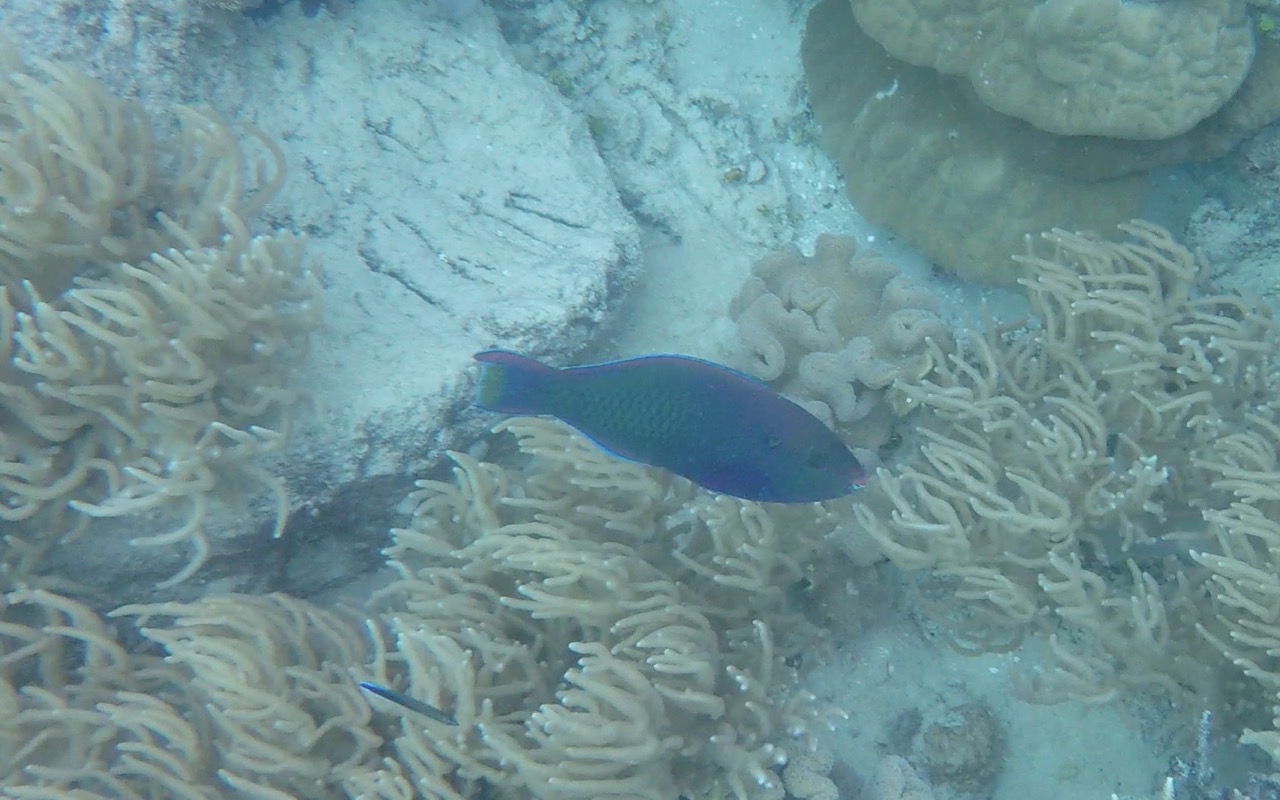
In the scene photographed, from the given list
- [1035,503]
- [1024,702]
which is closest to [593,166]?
[1035,503]

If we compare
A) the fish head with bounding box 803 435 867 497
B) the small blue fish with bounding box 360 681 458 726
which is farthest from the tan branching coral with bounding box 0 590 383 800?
the fish head with bounding box 803 435 867 497

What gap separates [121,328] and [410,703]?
1.82m

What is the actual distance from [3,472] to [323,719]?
145cm

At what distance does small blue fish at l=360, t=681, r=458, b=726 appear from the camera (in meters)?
2.70

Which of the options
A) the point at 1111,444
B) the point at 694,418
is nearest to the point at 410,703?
the point at 694,418

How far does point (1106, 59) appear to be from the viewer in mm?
3660

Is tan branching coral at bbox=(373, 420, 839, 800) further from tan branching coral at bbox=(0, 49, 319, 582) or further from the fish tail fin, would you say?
the fish tail fin

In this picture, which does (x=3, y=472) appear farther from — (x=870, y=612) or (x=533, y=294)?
(x=870, y=612)

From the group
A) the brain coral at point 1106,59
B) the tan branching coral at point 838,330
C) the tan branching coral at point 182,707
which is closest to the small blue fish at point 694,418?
the tan branching coral at point 182,707

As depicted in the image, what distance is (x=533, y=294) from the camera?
12.6 feet

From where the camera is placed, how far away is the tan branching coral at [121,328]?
2.97 meters

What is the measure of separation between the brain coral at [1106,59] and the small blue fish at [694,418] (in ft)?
8.46

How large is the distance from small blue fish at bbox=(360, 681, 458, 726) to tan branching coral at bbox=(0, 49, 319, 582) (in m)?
0.88

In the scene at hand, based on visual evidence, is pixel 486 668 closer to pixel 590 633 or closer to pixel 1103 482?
pixel 590 633
